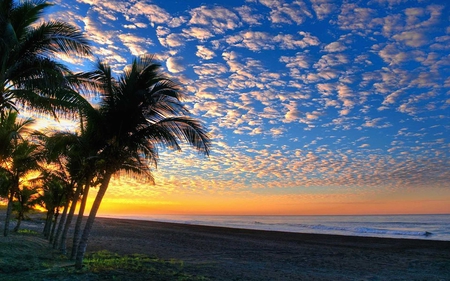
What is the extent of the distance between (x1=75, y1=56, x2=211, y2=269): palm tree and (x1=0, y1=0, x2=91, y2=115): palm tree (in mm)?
1278

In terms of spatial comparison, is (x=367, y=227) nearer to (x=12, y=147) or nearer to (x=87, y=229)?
(x=12, y=147)

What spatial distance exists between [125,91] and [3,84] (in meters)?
3.25

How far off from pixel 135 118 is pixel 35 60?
3005 millimetres

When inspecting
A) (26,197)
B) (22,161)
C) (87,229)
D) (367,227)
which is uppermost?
(22,161)

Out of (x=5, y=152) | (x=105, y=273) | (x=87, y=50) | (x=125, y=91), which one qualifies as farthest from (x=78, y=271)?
(x=5, y=152)

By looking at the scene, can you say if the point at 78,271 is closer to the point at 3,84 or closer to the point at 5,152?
the point at 3,84

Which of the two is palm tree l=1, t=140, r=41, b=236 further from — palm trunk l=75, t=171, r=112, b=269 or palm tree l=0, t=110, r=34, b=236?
palm trunk l=75, t=171, r=112, b=269

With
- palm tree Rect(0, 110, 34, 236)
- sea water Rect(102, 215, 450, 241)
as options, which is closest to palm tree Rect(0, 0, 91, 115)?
palm tree Rect(0, 110, 34, 236)

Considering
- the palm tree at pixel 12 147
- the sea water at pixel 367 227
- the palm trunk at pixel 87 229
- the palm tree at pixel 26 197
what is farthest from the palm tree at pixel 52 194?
the sea water at pixel 367 227

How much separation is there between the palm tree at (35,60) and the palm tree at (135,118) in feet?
4.19

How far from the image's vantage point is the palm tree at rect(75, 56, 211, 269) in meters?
10.2

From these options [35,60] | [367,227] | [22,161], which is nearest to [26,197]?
[22,161]

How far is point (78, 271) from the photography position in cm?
948

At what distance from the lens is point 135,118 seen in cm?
1034
